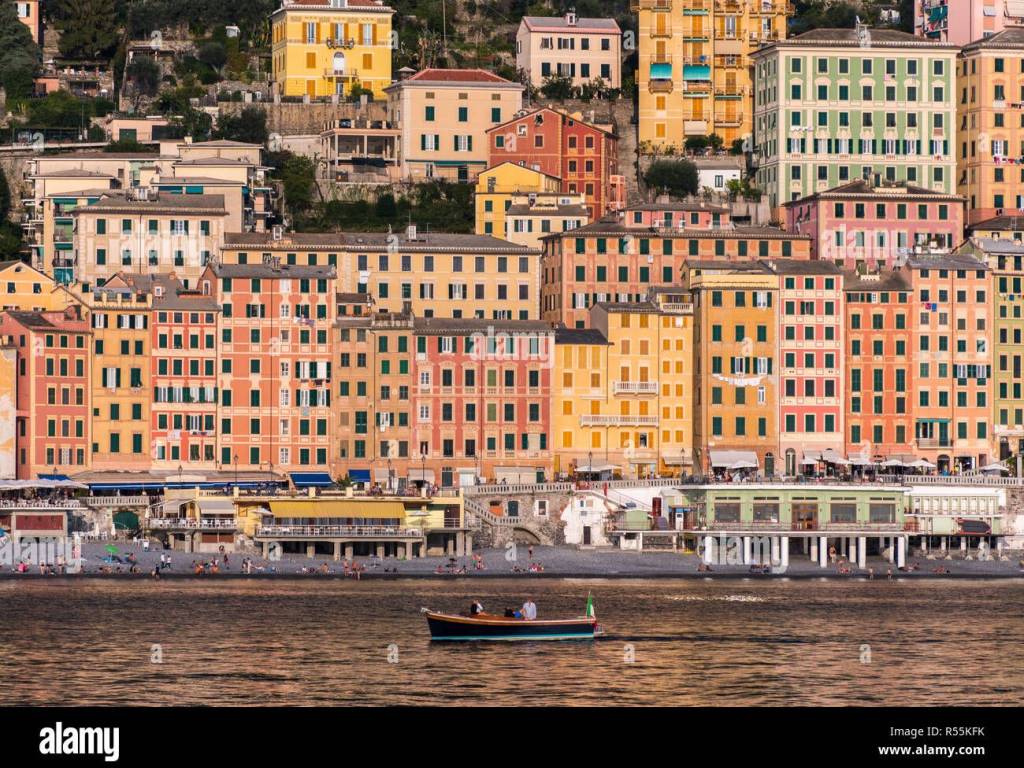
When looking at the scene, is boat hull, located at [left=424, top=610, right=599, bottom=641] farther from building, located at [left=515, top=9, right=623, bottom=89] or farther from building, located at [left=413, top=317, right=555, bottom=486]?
building, located at [left=515, top=9, right=623, bottom=89]

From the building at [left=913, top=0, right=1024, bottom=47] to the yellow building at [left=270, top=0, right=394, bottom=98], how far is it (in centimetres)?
3413

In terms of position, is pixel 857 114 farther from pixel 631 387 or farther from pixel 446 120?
pixel 631 387

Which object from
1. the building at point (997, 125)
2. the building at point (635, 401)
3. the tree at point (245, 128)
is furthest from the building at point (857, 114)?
the tree at point (245, 128)

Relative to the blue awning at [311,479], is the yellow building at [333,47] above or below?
above

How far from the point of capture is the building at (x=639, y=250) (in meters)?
122

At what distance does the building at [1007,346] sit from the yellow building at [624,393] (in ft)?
56.0

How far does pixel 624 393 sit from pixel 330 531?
18.6 m

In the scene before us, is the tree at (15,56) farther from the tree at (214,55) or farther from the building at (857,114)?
the building at (857,114)

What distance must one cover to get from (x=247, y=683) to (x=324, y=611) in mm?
22566

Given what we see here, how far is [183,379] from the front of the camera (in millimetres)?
113062

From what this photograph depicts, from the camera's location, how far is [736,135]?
461 ft

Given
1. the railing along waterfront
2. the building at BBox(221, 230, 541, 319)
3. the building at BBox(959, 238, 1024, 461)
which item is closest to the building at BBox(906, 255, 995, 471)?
the building at BBox(959, 238, 1024, 461)

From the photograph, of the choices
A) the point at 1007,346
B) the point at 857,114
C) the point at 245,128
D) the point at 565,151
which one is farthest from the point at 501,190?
the point at 1007,346
